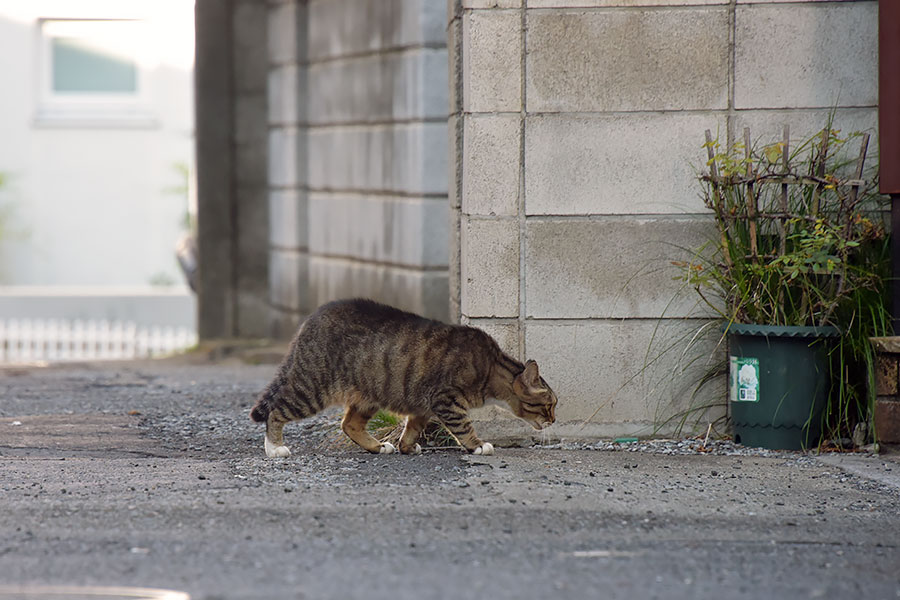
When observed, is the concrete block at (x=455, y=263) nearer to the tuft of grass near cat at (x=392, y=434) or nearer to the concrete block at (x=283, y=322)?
the tuft of grass near cat at (x=392, y=434)

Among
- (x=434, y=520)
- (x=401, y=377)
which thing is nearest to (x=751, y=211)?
(x=401, y=377)

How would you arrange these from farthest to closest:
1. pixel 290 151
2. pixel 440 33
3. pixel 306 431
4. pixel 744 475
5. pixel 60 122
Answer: pixel 60 122, pixel 290 151, pixel 440 33, pixel 306 431, pixel 744 475

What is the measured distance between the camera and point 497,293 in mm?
6016

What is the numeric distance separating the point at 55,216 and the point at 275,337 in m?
9.60

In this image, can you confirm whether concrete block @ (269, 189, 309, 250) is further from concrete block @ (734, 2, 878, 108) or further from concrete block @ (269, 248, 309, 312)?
concrete block @ (734, 2, 878, 108)

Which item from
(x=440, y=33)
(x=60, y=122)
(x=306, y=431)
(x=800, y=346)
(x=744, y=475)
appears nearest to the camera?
(x=744, y=475)

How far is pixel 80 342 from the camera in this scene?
14750 mm

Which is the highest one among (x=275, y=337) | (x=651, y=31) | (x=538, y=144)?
(x=651, y=31)

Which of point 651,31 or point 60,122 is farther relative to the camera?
point 60,122

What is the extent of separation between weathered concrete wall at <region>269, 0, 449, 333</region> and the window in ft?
30.1

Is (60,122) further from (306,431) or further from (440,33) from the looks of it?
(306,431)

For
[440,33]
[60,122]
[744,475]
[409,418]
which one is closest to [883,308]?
[744,475]

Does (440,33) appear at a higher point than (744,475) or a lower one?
higher

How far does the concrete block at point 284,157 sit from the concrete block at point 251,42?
532 mm
